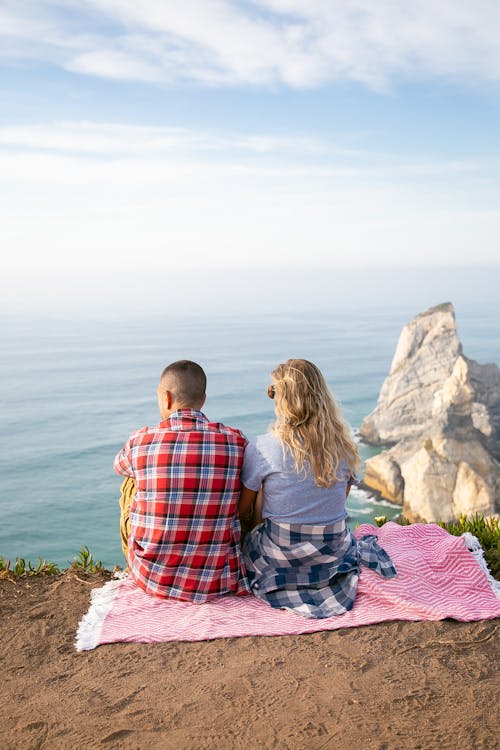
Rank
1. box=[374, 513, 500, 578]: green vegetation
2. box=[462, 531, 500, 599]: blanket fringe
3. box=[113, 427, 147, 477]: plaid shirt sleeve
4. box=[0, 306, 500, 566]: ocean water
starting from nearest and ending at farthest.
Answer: box=[113, 427, 147, 477]: plaid shirt sleeve → box=[462, 531, 500, 599]: blanket fringe → box=[374, 513, 500, 578]: green vegetation → box=[0, 306, 500, 566]: ocean water

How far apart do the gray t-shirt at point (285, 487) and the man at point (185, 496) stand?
0.37ft

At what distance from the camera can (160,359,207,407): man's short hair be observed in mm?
4520

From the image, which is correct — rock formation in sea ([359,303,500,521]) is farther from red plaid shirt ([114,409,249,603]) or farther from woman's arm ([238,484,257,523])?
red plaid shirt ([114,409,249,603])

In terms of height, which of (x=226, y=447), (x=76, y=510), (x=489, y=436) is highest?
(x=226, y=447)

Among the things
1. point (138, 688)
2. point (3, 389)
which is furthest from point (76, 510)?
point (138, 688)

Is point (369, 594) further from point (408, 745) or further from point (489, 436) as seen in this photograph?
point (489, 436)

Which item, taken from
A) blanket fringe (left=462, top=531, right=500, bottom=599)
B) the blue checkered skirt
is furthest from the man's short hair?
blanket fringe (left=462, top=531, right=500, bottom=599)

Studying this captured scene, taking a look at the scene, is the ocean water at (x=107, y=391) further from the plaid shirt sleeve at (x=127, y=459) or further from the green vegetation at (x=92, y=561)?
the green vegetation at (x=92, y=561)

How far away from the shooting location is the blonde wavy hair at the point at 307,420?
4.30 meters

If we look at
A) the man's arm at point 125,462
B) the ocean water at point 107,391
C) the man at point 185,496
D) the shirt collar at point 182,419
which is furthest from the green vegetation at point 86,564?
the ocean water at point 107,391

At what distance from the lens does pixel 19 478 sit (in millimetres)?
58625

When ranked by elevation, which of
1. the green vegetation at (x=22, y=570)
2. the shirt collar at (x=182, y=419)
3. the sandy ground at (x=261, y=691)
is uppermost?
the shirt collar at (x=182, y=419)

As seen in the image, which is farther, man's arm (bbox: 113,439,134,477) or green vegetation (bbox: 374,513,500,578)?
green vegetation (bbox: 374,513,500,578)

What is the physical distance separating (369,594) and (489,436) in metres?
49.6
